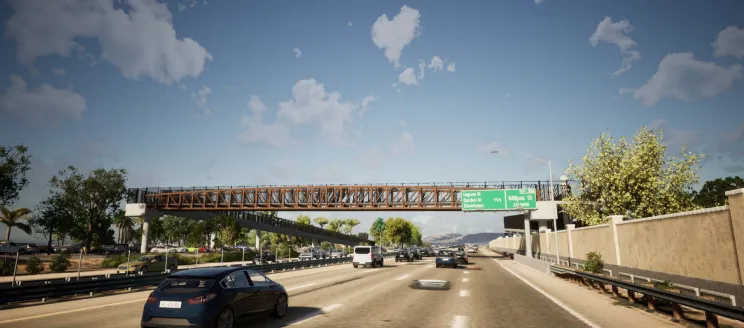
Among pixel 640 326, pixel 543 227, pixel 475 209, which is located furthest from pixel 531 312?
pixel 543 227

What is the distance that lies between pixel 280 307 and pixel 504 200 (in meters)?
44.3

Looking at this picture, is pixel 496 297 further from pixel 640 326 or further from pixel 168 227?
pixel 168 227

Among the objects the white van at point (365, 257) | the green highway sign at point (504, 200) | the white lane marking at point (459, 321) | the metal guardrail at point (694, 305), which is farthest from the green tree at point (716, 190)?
the white lane marking at point (459, 321)

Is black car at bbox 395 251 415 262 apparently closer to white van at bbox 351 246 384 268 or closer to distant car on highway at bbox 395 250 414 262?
distant car on highway at bbox 395 250 414 262

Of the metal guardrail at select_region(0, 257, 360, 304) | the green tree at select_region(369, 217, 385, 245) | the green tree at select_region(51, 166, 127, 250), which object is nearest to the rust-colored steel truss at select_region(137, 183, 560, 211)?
the green tree at select_region(51, 166, 127, 250)

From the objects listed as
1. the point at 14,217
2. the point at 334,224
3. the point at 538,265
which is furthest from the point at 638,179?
the point at 334,224

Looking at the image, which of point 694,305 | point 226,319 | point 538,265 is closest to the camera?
point 226,319

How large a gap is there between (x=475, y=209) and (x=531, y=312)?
40.5 metres

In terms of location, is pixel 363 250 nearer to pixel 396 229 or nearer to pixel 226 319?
pixel 226 319

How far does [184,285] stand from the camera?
824cm

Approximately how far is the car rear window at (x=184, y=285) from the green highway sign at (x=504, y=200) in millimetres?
45906

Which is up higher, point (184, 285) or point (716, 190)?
point (716, 190)

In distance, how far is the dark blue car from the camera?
7.79 meters

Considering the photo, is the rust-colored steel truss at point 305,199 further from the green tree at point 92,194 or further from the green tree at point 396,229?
the green tree at point 396,229
